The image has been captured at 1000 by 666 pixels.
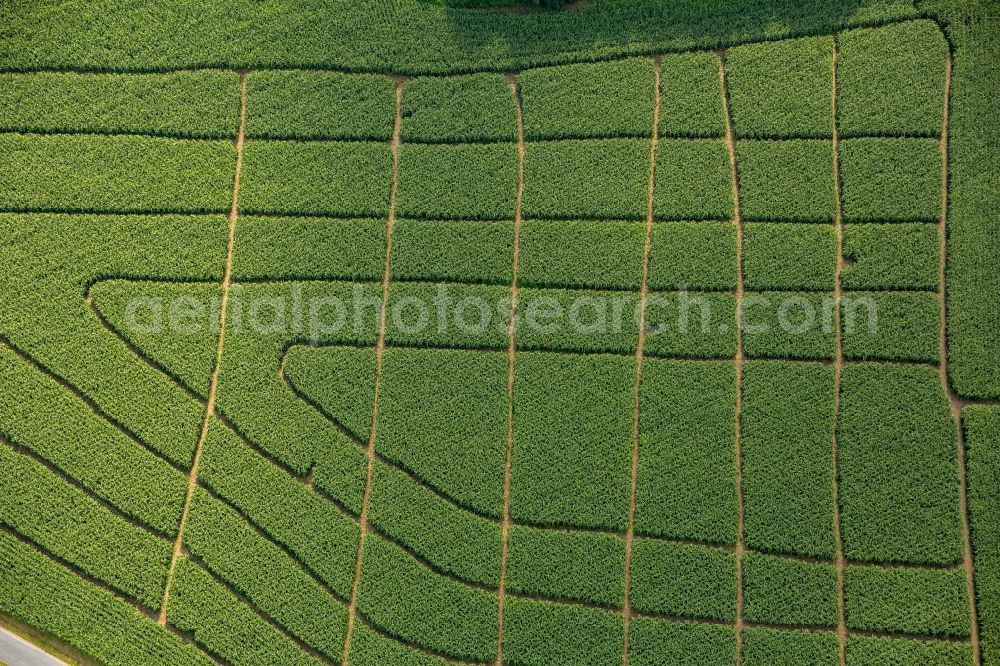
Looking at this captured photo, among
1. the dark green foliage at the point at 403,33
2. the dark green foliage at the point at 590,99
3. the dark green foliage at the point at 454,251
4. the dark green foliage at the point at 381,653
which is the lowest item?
the dark green foliage at the point at 381,653

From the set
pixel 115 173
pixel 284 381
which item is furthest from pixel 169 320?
pixel 115 173

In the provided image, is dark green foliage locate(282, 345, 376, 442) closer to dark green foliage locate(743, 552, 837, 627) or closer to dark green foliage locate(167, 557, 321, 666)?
dark green foliage locate(167, 557, 321, 666)

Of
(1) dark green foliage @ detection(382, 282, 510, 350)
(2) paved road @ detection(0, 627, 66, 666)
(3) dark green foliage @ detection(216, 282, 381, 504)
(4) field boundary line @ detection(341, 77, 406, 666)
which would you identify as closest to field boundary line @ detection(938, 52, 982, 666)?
(1) dark green foliage @ detection(382, 282, 510, 350)

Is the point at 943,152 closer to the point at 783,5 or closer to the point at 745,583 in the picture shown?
the point at 783,5

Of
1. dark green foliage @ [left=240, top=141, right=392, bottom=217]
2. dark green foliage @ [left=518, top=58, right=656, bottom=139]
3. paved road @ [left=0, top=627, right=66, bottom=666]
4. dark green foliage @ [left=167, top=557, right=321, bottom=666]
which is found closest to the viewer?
dark green foliage @ [left=167, top=557, right=321, bottom=666]

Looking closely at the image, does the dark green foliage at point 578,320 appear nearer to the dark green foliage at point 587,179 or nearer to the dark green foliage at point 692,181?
the dark green foliage at point 587,179

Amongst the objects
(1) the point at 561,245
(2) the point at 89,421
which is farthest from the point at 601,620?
(2) the point at 89,421

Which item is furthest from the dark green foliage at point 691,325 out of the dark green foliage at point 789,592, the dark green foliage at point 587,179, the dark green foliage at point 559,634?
the dark green foliage at point 559,634
